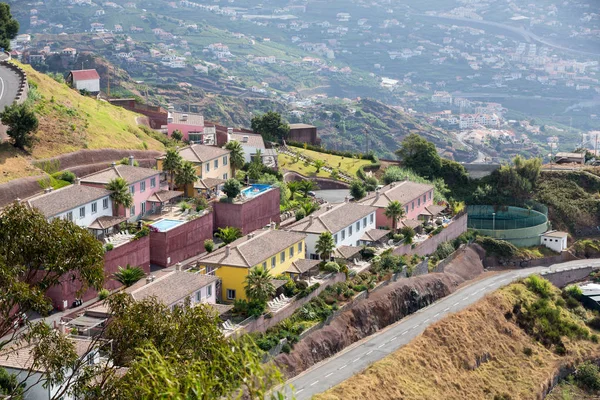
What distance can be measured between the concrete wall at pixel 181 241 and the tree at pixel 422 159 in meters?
32.4

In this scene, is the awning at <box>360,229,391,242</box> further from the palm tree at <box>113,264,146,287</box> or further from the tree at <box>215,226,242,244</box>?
the palm tree at <box>113,264,146,287</box>

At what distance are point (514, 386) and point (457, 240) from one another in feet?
65.2

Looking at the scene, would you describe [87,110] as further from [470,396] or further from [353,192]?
[470,396]

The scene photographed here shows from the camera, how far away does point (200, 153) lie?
241 feet

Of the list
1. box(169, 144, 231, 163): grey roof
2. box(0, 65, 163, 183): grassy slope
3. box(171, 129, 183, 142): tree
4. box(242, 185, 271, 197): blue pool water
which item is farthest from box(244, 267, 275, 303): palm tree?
box(171, 129, 183, 142): tree

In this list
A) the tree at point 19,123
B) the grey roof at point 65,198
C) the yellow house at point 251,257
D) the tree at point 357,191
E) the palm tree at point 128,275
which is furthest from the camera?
the tree at point 357,191

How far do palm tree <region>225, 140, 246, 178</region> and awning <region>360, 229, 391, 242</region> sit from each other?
1274 centimetres

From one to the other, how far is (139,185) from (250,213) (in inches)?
306

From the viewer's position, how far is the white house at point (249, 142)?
278 feet

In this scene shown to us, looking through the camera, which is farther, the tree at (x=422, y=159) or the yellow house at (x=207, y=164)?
the tree at (x=422, y=159)

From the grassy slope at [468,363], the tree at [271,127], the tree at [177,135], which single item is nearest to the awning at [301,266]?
the grassy slope at [468,363]

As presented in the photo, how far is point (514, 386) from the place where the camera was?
197ft

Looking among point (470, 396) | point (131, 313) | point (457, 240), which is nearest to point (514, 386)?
point (470, 396)

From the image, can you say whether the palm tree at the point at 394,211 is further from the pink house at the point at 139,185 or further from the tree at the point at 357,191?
the pink house at the point at 139,185
